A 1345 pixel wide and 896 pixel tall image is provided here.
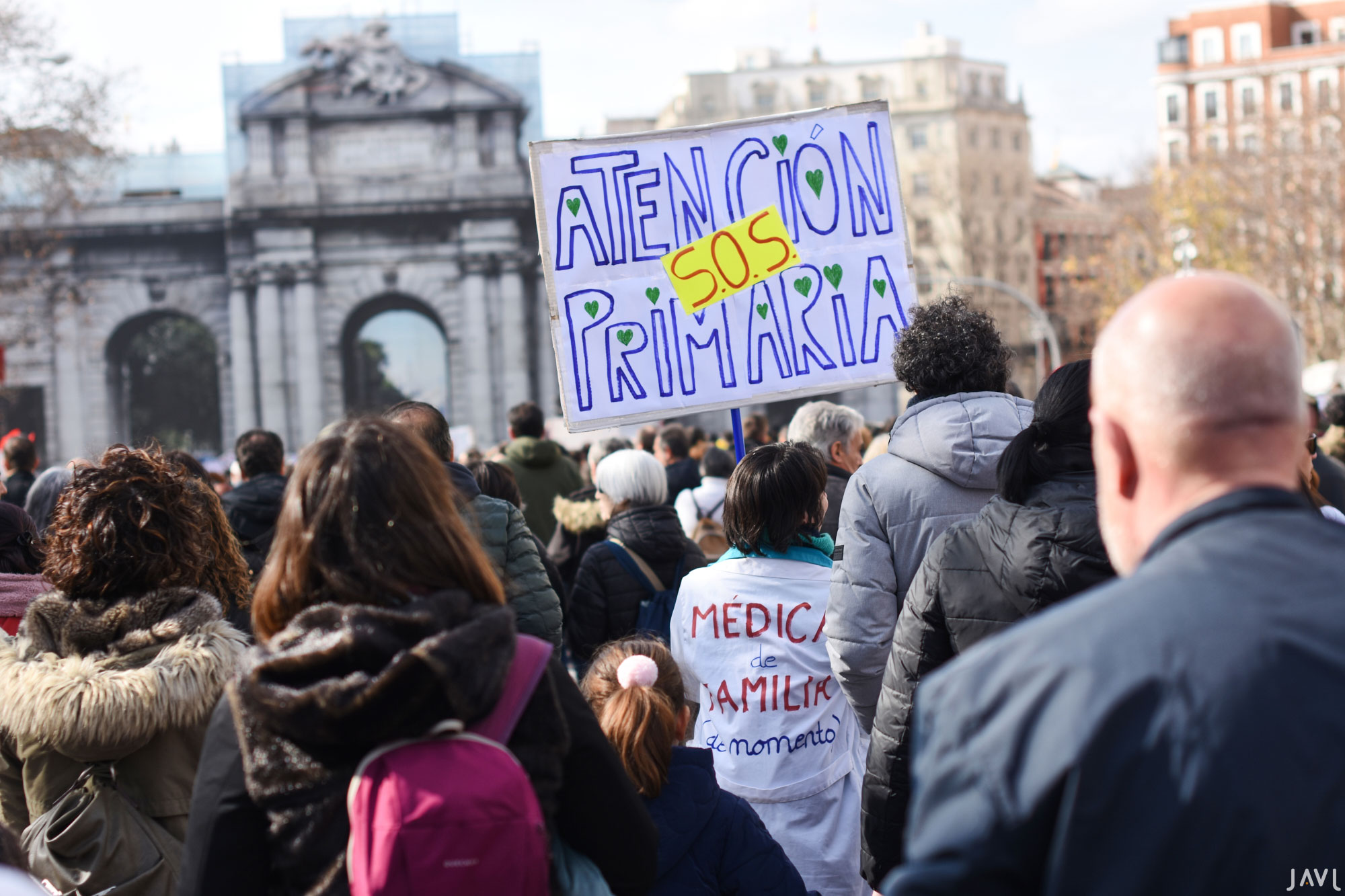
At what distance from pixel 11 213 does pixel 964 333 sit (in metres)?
25.9

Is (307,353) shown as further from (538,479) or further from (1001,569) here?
(1001,569)

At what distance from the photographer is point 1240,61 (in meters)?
69.9

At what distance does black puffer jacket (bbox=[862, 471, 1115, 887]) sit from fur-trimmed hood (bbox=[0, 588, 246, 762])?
1.43 metres

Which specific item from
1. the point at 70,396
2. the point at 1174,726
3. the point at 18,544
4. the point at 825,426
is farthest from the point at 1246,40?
the point at 1174,726

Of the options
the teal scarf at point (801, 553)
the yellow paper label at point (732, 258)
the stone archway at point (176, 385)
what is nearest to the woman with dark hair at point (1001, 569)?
the teal scarf at point (801, 553)

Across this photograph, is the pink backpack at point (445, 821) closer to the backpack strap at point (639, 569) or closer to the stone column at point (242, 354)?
the backpack strap at point (639, 569)

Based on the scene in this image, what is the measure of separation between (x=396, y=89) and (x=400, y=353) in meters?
7.56

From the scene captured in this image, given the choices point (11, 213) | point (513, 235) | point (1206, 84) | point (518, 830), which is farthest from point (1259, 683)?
point (1206, 84)

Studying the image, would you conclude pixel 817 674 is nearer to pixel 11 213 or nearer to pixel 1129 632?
pixel 1129 632

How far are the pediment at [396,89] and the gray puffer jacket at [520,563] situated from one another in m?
32.9

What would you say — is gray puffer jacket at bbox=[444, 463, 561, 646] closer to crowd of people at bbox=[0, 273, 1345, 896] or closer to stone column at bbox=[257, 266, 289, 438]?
crowd of people at bbox=[0, 273, 1345, 896]

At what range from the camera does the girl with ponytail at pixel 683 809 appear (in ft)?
9.20

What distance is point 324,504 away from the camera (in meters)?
1.92

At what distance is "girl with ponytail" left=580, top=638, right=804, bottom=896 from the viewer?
9.20 feet
